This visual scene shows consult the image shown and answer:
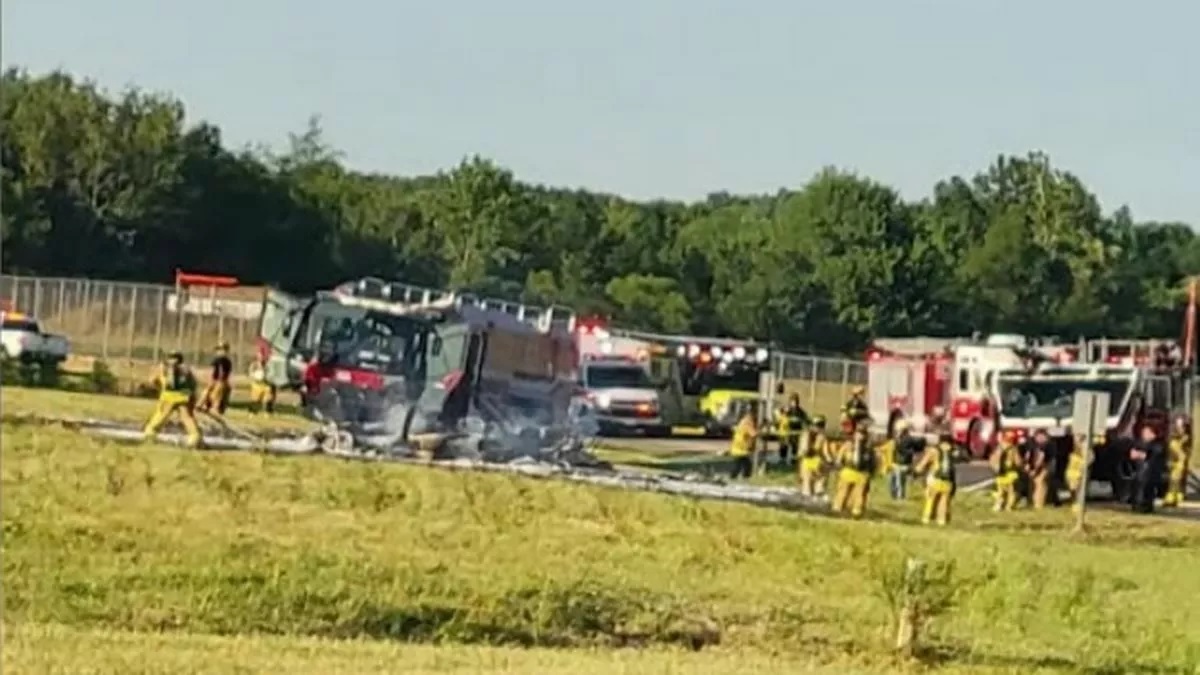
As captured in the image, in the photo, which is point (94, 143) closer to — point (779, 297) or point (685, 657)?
point (779, 297)

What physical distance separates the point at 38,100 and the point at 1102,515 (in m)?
11.6

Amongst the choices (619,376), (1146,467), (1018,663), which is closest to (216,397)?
(1146,467)

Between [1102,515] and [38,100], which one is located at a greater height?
[38,100]

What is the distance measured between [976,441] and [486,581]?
68.3ft

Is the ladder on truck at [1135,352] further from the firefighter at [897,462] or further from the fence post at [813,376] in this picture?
the fence post at [813,376]

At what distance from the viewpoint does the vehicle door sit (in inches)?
1014

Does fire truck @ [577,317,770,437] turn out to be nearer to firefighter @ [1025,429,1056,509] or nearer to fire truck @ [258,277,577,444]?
firefighter @ [1025,429,1056,509]

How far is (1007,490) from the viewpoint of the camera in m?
26.6

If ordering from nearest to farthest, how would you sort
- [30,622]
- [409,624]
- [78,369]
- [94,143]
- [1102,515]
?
[30,622], [409,624], [1102,515], [94,143], [78,369]

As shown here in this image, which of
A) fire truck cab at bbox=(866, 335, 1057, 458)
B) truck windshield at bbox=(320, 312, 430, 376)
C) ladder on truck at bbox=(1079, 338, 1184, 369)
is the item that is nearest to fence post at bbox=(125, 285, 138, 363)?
truck windshield at bbox=(320, 312, 430, 376)

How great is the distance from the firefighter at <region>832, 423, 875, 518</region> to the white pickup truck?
43.1 feet

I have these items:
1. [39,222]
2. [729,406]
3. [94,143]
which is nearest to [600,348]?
[729,406]

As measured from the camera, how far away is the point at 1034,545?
2088cm

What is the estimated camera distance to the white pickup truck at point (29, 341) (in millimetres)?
33125
